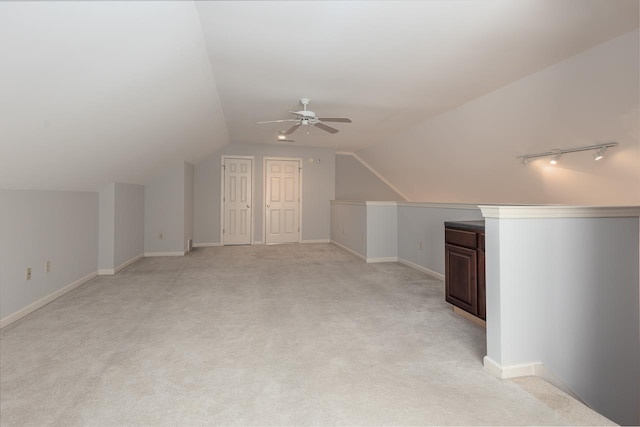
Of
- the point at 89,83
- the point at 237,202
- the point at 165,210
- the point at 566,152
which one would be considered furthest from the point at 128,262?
the point at 566,152

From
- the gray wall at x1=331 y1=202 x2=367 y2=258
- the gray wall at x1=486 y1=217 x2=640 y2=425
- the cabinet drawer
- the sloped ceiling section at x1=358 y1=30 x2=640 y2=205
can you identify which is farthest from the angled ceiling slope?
the gray wall at x1=331 y1=202 x2=367 y2=258

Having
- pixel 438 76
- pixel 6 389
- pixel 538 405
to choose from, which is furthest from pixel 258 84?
pixel 538 405

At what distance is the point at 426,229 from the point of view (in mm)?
4504

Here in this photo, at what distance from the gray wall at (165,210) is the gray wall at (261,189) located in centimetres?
104

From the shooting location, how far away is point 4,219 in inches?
103

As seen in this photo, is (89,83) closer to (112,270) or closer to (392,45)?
(392,45)

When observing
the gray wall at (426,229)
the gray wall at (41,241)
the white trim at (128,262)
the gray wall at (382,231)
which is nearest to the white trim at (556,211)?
the gray wall at (426,229)

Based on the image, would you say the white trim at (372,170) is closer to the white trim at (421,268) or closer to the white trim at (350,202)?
the white trim at (350,202)

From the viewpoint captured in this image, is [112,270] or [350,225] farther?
[350,225]

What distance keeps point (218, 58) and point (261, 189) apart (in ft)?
14.9

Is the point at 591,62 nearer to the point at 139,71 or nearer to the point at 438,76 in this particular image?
the point at 438,76

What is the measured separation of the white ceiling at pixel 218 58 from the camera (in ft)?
5.76

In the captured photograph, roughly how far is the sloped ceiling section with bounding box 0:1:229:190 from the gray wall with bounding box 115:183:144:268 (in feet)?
2.95

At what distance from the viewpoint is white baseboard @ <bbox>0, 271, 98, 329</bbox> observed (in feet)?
8.52
